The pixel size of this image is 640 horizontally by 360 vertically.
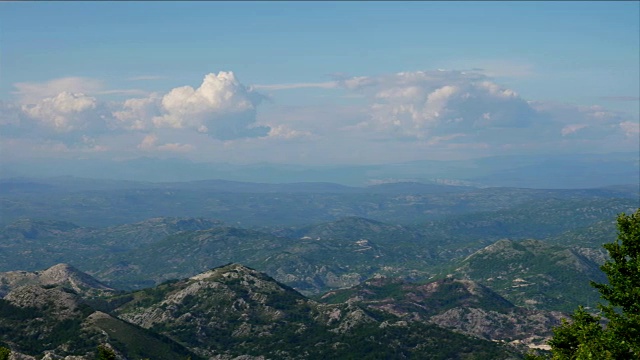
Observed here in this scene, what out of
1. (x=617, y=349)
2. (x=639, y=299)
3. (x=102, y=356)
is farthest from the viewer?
(x=102, y=356)

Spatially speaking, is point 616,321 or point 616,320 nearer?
point 616,321

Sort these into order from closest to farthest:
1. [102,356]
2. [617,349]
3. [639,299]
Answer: [617,349]
[639,299]
[102,356]

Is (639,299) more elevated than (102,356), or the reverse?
(639,299)

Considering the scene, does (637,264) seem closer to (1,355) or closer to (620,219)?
(620,219)

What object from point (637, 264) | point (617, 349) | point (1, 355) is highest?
point (637, 264)

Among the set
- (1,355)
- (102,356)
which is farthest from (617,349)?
(1,355)
